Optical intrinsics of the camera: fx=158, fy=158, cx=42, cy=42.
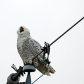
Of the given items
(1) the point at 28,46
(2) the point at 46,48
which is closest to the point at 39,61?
(1) the point at 28,46

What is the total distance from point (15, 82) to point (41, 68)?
69 centimetres

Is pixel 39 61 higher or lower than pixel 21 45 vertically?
lower

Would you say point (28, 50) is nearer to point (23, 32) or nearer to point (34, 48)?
point (34, 48)

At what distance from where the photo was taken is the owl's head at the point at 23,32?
3.70 metres

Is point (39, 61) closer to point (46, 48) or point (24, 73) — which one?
point (24, 73)

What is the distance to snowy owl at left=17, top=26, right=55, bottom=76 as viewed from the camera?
11.3 feet

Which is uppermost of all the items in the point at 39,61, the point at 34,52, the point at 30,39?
the point at 30,39

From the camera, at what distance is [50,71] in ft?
11.8

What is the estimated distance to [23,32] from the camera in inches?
146

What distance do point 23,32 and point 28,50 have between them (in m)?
0.47

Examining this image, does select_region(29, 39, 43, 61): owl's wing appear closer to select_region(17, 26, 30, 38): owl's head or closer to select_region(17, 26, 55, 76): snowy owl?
select_region(17, 26, 55, 76): snowy owl

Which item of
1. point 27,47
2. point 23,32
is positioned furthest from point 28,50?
point 23,32

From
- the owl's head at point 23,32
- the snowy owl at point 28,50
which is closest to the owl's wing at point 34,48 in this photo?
the snowy owl at point 28,50

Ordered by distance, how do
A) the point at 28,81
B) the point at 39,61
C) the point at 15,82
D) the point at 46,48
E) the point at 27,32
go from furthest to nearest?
the point at 27,32 → the point at 39,61 → the point at 15,82 → the point at 28,81 → the point at 46,48
